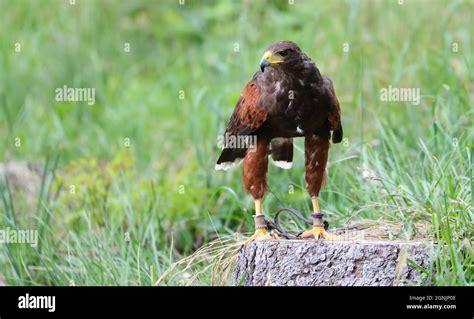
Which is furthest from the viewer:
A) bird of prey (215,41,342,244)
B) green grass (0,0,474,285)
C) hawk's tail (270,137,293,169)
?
green grass (0,0,474,285)

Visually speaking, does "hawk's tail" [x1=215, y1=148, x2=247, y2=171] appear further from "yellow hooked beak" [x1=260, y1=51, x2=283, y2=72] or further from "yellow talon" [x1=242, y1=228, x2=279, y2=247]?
"yellow hooked beak" [x1=260, y1=51, x2=283, y2=72]

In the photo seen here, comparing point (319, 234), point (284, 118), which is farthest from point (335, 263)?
point (284, 118)

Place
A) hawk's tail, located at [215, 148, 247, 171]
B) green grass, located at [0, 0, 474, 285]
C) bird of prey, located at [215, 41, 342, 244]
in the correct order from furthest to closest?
green grass, located at [0, 0, 474, 285], hawk's tail, located at [215, 148, 247, 171], bird of prey, located at [215, 41, 342, 244]

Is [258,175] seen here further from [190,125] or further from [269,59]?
[190,125]

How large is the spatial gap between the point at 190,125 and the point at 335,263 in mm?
3388

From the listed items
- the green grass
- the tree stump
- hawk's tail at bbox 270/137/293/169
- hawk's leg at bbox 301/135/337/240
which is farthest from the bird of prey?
the green grass

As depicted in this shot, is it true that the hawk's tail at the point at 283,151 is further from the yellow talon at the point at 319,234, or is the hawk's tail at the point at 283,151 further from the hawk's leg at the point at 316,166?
the yellow talon at the point at 319,234

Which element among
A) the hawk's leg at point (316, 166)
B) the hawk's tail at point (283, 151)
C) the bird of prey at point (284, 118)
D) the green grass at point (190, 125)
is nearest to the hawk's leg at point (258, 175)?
the bird of prey at point (284, 118)

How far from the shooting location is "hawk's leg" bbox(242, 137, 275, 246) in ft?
14.1

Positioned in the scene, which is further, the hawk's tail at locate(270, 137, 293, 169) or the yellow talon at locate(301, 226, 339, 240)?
the hawk's tail at locate(270, 137, 293, 169)

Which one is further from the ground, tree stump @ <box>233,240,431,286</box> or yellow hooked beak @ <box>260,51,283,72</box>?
yellow hooked beak @ <box>260,51,283,72</box>

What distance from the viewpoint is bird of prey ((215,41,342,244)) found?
4.12m

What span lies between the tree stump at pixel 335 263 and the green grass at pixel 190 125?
138 mm

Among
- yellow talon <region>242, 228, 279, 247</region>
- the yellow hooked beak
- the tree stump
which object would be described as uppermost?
the yellow hooked beak
